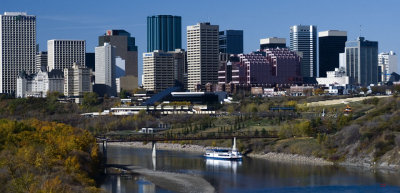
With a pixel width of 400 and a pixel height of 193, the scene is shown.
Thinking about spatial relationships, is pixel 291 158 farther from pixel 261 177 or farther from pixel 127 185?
pixel 127 185

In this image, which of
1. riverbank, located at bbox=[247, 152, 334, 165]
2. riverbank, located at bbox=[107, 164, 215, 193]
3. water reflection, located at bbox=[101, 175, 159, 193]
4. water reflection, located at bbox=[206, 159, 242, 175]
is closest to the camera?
water reflection, located at bbox=[101, 175, 159, 193]

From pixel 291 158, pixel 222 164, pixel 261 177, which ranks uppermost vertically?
pixel 291 158

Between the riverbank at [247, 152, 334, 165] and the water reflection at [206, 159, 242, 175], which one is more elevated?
the riverbank at [247, 152, 334, 165]

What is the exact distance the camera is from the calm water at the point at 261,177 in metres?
75.2

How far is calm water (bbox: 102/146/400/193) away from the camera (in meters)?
75.2

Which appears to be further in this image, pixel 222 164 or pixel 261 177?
pixel 222 164

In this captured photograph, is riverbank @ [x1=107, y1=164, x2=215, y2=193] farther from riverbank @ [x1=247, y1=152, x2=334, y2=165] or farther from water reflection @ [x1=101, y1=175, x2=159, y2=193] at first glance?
riverbank @ [x1=247, y1=152, x2=334, y2=165]

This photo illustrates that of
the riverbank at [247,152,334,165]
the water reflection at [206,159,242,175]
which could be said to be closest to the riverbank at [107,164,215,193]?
the water reflection at [206,159,242,175]

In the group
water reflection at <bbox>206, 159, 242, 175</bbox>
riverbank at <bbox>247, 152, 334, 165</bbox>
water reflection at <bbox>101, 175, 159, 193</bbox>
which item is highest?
riverbank at <bbox>247, 152, 334, 165</bbox>

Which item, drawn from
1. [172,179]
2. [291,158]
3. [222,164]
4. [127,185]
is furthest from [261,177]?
[291,158]

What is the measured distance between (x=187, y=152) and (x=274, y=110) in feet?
139

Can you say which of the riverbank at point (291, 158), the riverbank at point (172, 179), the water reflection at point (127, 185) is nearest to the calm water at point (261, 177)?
the water reflection at point (127, 185)

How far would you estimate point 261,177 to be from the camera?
276 ft

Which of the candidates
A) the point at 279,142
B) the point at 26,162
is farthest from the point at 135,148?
the point at 26,162
